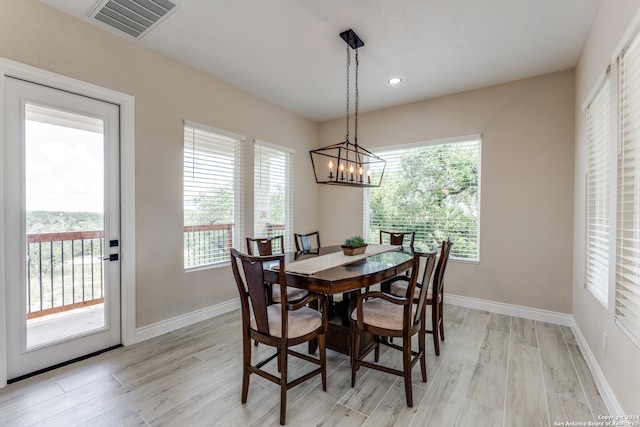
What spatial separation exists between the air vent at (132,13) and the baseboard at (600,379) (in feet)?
13.9

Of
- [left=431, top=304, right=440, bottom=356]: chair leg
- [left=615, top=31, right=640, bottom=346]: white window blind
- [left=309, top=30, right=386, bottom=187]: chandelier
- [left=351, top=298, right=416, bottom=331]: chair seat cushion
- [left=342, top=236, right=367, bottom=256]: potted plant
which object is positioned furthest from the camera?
[left=342, top=236, right=367, bottom=256]: potted plant

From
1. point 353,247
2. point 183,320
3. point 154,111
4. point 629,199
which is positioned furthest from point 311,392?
point 154,111

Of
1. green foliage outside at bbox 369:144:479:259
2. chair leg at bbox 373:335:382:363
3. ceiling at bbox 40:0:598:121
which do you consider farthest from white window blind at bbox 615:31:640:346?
green foliage outside at bbox 369:144:479:259

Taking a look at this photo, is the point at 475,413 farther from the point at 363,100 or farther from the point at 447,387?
the point at 363,100

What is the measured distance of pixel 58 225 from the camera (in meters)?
2.44

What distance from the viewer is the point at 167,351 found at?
272cm

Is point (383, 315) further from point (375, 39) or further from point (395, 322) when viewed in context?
point (375, 39)

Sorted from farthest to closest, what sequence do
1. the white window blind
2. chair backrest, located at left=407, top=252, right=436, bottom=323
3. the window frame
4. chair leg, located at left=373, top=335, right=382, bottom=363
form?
chair leg, located at left=373, top=335, right=382, bottom=363 < the window frame < chair backrest, located at left=407, top=252, right=436, bottom=323 < the white window blind

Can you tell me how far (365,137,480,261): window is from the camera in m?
3.96

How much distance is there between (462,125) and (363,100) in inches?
57.0

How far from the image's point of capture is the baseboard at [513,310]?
11.0 ft

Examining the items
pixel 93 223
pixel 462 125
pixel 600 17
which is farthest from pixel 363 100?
pixel 93 223

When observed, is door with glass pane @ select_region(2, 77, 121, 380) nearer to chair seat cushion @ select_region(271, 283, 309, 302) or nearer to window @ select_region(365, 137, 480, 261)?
chair seat cushion @ select_region(271, 283, 309, 302)

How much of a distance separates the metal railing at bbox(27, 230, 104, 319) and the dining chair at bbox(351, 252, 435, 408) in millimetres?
2405
